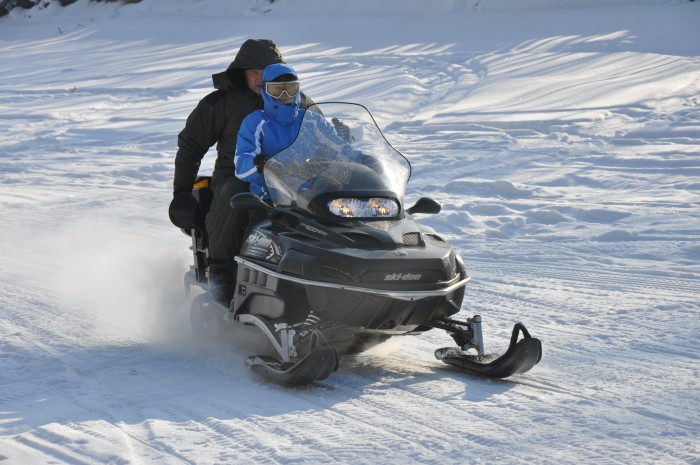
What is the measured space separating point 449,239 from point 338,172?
3763 mm

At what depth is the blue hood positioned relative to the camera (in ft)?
18.6

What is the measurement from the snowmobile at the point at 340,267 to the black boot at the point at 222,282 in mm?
175

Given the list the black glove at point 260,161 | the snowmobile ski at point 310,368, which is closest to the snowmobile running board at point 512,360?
the snowmobile ski at point 310,368

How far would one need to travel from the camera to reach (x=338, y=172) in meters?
5.38

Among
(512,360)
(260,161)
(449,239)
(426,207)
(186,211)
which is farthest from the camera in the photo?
(449,239)

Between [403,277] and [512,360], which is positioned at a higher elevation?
[403,277]

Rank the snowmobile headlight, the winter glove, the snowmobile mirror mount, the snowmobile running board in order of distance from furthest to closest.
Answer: the winter glove
the snowmobile mirror mount
the snowmobile headlight
the snowmobile running board

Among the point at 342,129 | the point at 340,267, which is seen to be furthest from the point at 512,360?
the point at 342,129

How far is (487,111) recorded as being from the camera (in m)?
15.2

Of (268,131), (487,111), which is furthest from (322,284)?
(487,111)

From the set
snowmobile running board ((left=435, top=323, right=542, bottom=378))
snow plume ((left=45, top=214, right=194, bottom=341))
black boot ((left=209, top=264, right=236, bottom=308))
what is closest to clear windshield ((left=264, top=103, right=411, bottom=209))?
black boot ((left=209, top=264, right=236, bottom=308))

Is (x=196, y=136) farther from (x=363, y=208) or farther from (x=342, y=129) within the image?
(x=363, y=208)

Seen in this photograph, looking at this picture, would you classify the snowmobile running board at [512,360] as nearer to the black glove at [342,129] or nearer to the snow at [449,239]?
the snow at [449,239]

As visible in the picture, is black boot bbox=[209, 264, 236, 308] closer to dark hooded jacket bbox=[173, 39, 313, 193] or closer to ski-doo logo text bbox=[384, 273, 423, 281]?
dark hooded jacket bbox=[173, 39, 313, 193]
